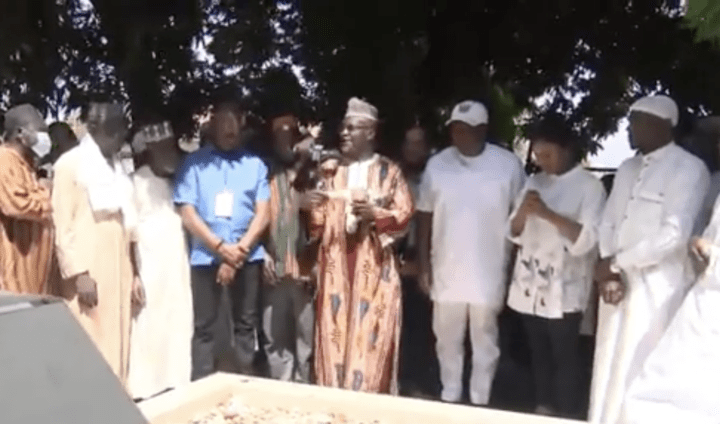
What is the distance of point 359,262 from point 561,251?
931 millimetres

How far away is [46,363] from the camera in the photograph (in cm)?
135

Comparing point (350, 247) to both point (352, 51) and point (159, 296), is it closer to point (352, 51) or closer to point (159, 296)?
point (159, 296)

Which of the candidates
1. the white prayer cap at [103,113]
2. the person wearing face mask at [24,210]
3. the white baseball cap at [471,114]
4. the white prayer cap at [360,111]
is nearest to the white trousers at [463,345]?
the white baseball cap at [471,114]

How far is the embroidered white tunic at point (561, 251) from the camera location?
451 centimetres

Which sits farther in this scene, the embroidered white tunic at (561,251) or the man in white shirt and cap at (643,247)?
the embroidered white tunic at (561,251)

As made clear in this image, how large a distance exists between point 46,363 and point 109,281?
3226mm

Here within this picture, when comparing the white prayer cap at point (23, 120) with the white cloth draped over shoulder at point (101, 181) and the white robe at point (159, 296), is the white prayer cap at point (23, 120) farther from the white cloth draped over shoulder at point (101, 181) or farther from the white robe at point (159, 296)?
the white robe at point (159, 296)

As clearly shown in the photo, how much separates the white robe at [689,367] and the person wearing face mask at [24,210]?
8.62ft

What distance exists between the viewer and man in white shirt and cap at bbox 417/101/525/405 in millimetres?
4773

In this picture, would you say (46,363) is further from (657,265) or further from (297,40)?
(297,40)

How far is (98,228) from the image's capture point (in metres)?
4.42

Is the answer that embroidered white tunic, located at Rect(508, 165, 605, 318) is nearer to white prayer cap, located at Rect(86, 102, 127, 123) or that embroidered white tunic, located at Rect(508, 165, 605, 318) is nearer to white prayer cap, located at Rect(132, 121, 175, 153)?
white prayer cap, located at Rect(132, 121, 175, 153)

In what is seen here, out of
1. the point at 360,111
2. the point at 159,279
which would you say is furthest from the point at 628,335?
the point at 159,279

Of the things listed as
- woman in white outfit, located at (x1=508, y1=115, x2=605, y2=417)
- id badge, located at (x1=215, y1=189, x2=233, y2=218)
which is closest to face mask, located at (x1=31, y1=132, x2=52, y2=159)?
id badge, located at (x1=215, y1=189, x2=233, y2=218)
